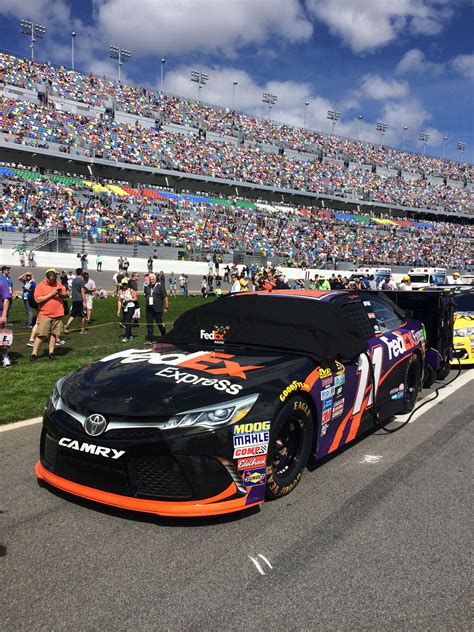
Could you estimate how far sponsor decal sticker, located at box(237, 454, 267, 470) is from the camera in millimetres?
3164

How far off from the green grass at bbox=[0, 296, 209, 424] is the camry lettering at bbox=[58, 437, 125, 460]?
2580 mm

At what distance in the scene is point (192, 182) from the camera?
49.9 m

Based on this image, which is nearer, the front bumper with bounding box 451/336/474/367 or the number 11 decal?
the number 11 decal

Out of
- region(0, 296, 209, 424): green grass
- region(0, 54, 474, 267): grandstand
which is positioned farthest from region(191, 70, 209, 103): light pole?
region(0, 296, 209, 424): green grass

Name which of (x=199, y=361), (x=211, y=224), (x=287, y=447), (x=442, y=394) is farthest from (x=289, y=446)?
(x=211, y=224)

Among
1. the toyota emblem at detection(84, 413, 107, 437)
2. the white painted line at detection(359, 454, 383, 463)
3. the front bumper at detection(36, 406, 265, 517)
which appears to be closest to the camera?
the front bumper at detection(36, 406, 265, 517)

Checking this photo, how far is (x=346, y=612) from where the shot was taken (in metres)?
2.39

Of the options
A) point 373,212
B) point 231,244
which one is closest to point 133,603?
point 231,244

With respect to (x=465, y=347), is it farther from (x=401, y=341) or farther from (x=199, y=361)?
(x=199, y=361)

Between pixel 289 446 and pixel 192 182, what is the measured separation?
48.4 metres

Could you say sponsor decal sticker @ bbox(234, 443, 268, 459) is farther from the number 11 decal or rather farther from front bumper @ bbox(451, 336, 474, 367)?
front bumper @ bbox(451, 336, 474, 367)

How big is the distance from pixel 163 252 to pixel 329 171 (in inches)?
1229

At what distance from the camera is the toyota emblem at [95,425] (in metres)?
3.14

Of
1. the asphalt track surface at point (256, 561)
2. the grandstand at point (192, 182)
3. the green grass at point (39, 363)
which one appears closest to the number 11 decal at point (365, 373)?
the asphalt track surface at point (256, 561)
